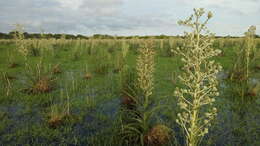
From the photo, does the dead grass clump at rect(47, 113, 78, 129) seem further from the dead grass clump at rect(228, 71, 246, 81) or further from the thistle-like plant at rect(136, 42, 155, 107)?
the dead grass clump at rect(228, 71, 246, 81)

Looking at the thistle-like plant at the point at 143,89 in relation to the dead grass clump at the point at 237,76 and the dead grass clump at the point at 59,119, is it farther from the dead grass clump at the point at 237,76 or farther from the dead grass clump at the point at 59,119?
the dead grass clump at the point at 237,76

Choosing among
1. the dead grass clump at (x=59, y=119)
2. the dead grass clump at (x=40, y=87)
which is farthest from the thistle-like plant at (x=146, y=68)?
the dead grass clump at (x=40, y=87)

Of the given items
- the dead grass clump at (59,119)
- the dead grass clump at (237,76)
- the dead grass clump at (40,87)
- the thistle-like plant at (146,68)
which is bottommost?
the dead grass clump at (59,119)

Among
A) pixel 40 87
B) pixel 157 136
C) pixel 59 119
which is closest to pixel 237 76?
pixel 157 136

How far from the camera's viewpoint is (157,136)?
3.49 metres

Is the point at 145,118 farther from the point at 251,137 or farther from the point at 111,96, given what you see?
the point at 111,96

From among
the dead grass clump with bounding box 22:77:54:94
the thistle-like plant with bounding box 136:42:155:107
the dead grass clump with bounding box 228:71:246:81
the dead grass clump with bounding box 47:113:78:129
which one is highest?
the thistle-like plant with bounding box 136:42:155:107

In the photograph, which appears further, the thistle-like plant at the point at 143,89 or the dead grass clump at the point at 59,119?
the dead grass clump at the point at 59,119

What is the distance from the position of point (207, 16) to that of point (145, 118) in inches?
83.7

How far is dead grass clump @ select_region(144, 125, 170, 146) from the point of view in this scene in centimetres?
347

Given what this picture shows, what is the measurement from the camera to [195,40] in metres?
2.00

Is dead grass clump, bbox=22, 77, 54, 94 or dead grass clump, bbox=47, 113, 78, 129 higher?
dead grass clump, bbox=22, 77, 54, 94

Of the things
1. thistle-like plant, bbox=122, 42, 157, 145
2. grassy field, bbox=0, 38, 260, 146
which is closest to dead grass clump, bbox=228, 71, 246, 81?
grassy field, bbox=0, 38, 260, 146

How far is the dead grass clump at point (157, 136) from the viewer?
3.47m
